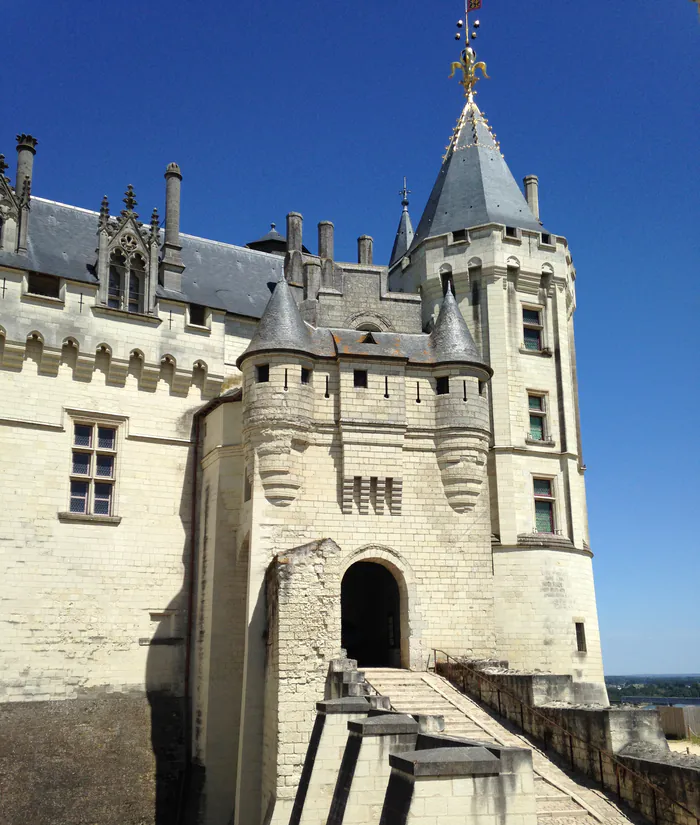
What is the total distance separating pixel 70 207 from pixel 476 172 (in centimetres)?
1154

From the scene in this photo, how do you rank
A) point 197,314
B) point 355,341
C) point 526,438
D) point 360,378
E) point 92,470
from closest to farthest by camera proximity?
point 360,378
point 355,341
point 92,470
point 526,438
point 197,314

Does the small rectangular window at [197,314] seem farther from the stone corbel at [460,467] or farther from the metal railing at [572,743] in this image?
the metal railing at [572,743]

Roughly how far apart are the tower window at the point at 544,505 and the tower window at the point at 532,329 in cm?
355

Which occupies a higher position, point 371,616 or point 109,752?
point 371,616

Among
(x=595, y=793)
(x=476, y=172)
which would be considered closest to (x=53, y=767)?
(x=595, y=793)

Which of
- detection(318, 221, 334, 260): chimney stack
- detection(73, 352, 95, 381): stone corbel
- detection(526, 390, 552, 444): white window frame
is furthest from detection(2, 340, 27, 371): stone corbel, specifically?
detection(526, 390, 552, 444): white window frame

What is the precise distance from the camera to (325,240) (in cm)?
2562

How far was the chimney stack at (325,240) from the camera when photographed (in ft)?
83.5

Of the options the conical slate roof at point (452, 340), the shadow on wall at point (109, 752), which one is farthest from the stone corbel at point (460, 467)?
the shadow on wall at point (109, 752)

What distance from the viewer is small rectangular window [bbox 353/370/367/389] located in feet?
64.4

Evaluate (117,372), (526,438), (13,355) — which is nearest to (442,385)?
(526,438)

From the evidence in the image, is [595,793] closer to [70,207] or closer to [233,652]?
[233,652]

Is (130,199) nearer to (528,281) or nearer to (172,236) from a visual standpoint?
(172,236)

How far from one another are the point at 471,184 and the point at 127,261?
9945 millimetres
